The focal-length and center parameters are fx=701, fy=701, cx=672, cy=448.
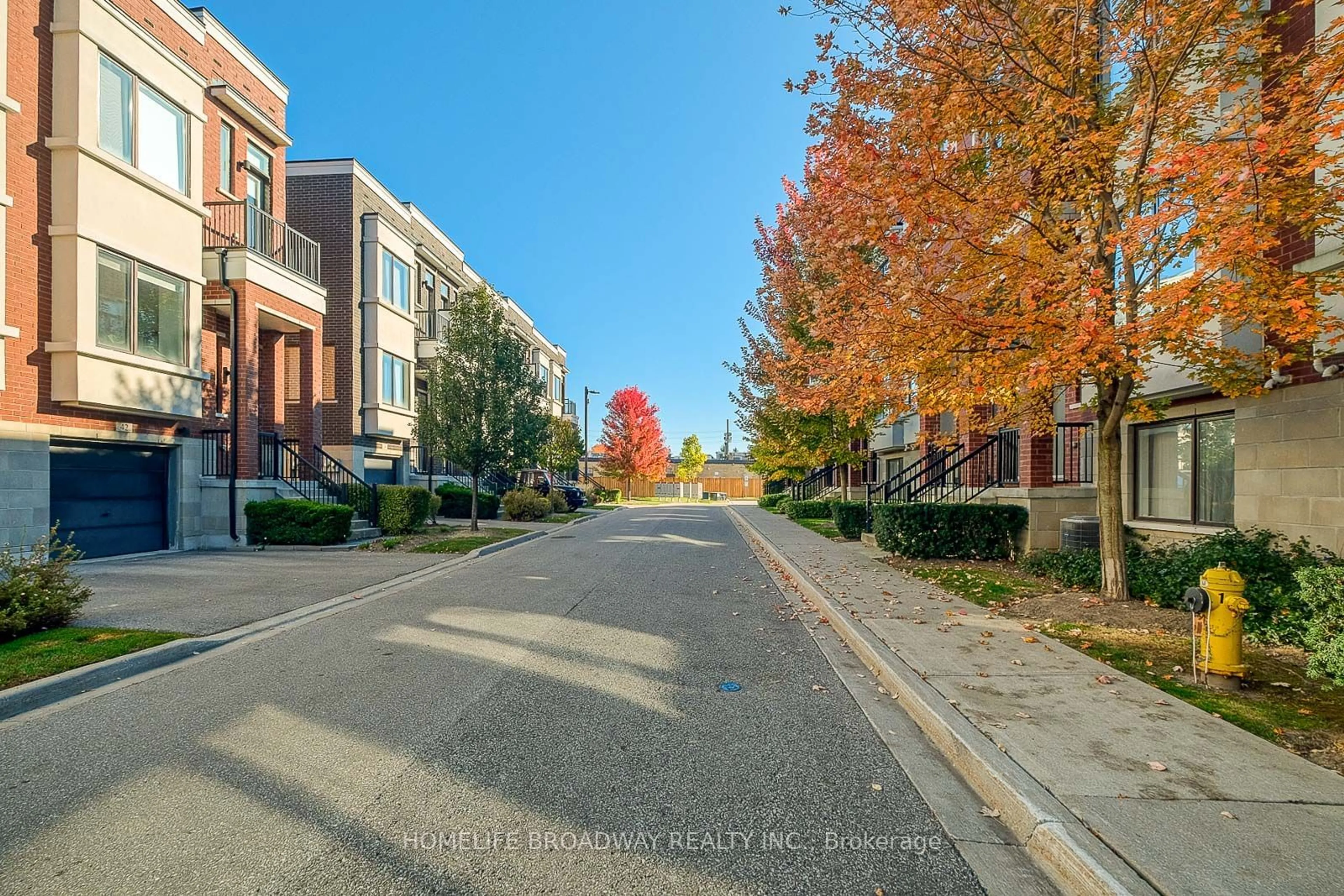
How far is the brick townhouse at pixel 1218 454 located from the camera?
287 inches

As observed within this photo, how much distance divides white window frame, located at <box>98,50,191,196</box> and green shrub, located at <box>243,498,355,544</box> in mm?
6584

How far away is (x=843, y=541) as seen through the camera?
56.7ft

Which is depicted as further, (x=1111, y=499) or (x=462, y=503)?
(x=462, y=503)

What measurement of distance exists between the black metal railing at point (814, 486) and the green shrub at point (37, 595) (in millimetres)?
23752

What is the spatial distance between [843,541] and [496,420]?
31.8ft

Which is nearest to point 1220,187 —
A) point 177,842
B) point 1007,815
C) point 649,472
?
point 1007,815

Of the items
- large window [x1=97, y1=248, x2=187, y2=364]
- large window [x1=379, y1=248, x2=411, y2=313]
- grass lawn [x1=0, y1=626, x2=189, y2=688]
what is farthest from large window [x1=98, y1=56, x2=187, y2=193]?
grass lawn [x1=0, y1=626, x2=189, y2=688]

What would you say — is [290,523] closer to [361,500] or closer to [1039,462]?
[361,500]

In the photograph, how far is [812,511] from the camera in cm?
2695

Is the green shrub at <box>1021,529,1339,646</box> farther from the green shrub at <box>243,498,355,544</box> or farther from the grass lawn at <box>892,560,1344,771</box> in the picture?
the green shrub at <box>243,498,355,544</box>

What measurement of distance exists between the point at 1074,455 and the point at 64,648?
14.9 metres

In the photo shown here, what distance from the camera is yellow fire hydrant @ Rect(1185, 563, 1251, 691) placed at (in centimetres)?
527

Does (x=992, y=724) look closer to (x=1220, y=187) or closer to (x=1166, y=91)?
(x=1220, y=187)

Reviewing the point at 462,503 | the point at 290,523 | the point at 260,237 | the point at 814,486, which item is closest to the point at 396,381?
the point at 462,503
